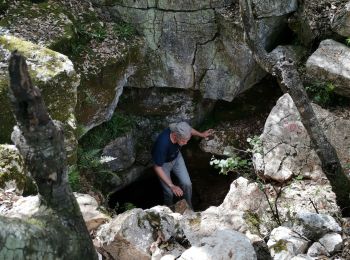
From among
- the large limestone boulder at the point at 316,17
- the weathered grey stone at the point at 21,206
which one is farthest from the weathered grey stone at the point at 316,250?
the large limestone boulder at the point at 316,17

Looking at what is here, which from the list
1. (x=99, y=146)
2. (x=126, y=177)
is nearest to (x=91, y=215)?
(x=99, y=146)

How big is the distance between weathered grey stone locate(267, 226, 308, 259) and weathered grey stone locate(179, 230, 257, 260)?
707mm

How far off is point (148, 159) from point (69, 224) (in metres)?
7.43

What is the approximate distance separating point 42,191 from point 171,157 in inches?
233

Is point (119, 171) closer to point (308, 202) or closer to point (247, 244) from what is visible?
point (308, 202)

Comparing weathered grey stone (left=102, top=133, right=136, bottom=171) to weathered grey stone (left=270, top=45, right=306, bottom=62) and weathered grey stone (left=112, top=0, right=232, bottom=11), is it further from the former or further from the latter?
weathered grey stone (left=270, top=45, right=306, bottom=62)

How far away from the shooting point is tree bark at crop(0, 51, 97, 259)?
214 centimetres

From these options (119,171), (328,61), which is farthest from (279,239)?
(119,171)

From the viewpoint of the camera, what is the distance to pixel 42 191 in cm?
252

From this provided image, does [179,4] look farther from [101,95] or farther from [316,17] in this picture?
[316,17]

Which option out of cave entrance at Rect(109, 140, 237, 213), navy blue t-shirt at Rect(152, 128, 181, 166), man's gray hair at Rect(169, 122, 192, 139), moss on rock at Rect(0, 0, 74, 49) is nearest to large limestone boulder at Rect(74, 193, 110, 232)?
man's gray hair at Rect(169, 122, 192, 139)

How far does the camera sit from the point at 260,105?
33.3ft

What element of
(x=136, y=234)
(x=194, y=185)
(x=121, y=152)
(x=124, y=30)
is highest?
(x=124, y=30)

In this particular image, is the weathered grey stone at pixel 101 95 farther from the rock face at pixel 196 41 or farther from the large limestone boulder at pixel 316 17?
the large limestone boulder at pixel 316 17
